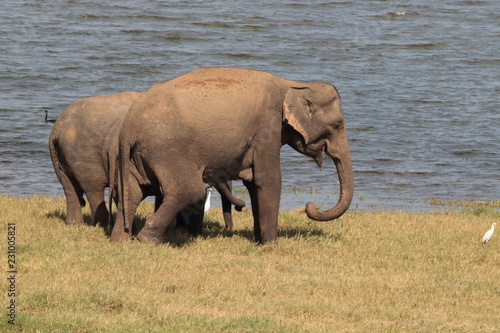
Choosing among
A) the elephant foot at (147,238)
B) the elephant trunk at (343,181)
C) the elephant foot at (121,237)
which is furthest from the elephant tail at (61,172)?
the elephant trunk at (343,181)

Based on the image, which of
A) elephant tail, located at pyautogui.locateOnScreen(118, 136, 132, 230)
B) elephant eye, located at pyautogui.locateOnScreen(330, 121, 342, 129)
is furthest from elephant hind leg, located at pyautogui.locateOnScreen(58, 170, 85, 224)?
elephant eye, located at pyautogui.locateOnScreen(330, 121, 342, 129)

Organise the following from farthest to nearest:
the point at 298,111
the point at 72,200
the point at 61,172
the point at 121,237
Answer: the point at 61,172 → the point at 72,200 → the point at 298,111 → the point at 121,237

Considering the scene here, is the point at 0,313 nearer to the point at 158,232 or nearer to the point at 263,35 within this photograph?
the point at 158,232

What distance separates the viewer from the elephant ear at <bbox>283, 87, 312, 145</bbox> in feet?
43.0

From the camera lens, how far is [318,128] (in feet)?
44.3

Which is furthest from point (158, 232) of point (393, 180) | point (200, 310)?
point (393, 180)

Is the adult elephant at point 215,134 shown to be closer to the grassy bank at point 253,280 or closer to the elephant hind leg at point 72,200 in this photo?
the grassy bank at point 253,280

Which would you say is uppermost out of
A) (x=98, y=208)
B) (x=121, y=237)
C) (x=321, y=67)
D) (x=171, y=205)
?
→ (x=171, y=205)

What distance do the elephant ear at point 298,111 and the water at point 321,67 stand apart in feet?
18.1

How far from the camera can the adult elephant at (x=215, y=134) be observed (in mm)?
12250

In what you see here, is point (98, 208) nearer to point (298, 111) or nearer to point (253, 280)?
point (298, 111)

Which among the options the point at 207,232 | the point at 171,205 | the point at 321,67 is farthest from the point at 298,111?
the point at 321,67

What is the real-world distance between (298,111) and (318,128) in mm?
473

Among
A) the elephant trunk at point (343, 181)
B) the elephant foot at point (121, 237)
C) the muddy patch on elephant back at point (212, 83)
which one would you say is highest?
the muddy patch on elephant back at point (212, 83)
